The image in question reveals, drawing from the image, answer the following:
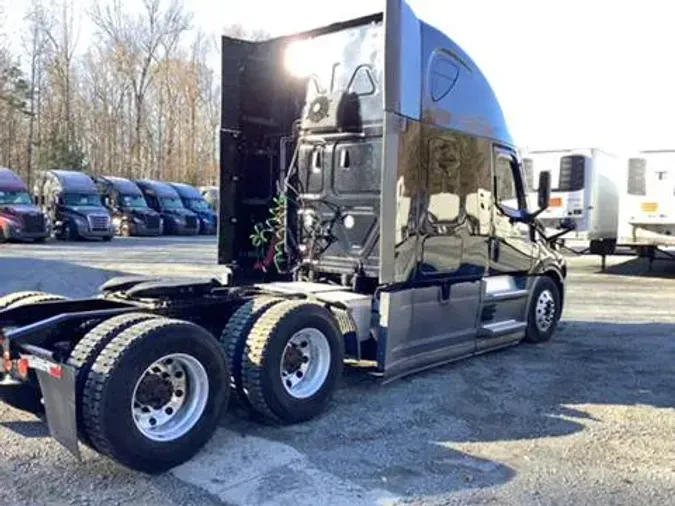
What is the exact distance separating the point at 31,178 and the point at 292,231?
42817 mm

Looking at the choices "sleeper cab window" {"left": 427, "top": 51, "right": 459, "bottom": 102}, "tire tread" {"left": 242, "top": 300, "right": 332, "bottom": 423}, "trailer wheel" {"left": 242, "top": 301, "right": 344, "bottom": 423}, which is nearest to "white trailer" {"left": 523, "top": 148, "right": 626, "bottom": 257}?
"sleeper cab window" {"left": 427, "top": 51, "right": 459, "bottom": 102}

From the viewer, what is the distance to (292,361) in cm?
532

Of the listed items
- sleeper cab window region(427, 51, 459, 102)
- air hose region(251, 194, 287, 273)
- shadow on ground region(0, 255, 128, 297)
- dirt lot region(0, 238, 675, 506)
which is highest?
sleeper cab window region(427, 51, 459, 102)

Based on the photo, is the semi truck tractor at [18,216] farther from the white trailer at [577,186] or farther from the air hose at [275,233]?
the air hose at [275,233]

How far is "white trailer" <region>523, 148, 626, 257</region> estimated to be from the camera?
1655 cm

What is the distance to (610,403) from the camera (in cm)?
592

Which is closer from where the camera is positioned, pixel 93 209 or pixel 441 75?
pixel 441 75

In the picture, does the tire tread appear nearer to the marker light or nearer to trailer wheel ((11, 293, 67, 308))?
trailer wheel ((11, 293, 67, 308))

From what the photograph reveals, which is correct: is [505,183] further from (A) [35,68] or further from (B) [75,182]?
(A) [35,68]

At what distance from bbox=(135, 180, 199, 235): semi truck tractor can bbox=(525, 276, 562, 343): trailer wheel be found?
81.7 ft

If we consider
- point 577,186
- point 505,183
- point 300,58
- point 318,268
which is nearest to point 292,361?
point 318,268

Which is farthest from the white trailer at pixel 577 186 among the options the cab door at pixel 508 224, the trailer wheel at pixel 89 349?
the trailer wheel at pixel 89 349

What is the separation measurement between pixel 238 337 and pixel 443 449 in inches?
65.8

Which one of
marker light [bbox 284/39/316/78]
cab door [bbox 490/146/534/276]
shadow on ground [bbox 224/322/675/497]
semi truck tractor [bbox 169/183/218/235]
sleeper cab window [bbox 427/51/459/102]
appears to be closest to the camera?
shadow on ground [bbox 224/322/675/497]
